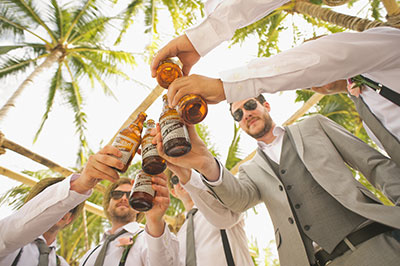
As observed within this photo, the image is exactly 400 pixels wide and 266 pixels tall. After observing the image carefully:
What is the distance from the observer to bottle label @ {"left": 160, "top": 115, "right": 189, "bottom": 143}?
1330 millimetres

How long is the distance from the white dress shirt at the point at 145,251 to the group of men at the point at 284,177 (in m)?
0.01

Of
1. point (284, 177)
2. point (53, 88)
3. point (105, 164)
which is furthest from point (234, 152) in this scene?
point (53, 88)

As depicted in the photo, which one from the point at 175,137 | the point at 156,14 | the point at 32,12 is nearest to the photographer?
the point at 175,137

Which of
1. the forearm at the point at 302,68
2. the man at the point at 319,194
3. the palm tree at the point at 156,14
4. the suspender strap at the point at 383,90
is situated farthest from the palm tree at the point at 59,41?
the suspender strap at the point at 383,90

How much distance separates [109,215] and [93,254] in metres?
0.58

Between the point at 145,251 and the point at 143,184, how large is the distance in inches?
45.9

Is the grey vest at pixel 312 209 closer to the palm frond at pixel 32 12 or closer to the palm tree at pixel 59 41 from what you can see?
the palm tree at pixel 59 41

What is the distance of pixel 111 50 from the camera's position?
7.98 m

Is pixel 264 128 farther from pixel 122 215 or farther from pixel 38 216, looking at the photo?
pixel 38 216

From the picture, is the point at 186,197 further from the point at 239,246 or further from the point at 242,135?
the point at 242,135

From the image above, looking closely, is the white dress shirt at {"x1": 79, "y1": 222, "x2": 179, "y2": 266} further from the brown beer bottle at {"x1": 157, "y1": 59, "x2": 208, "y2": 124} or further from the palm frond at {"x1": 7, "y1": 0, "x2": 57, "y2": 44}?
the palm frond at {"x1": 7, "y1": 0, "x2": 57, "y2": 44}

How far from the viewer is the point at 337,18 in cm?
325

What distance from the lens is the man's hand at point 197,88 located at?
113cm

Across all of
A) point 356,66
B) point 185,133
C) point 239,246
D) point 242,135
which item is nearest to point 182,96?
point 185,133
